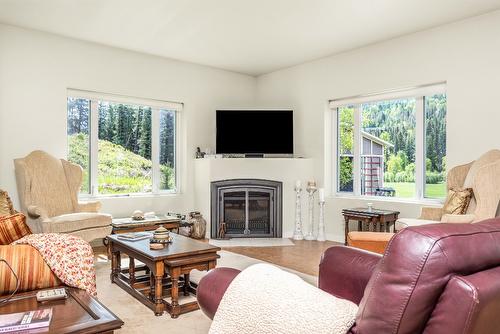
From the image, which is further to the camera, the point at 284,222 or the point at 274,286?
the point at 284,222

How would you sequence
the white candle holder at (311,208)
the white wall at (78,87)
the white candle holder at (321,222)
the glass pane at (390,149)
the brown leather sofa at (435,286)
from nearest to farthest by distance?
the brown leather sofa at (435,286), the white wall at (78,87), the glass pane at (390,149), the white candle holder at (321,222), the white candle holder at (311,208)

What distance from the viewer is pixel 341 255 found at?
1.81 metres

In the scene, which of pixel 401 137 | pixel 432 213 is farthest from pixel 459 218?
pixel 401 137

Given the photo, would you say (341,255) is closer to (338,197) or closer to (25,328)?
(25,328)

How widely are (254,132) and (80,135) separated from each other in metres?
2.46

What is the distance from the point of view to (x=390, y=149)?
5.08 metres

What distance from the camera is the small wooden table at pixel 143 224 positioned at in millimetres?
4387

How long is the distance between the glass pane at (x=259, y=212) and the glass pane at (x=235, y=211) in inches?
4.1

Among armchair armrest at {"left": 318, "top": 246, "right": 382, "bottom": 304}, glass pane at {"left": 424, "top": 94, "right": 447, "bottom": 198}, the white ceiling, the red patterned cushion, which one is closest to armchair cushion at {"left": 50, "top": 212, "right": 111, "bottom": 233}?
A: the red patterned cushion

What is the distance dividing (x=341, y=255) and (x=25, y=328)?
1.35m

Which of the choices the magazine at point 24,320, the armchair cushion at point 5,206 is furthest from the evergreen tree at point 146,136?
the magazine at point 24,320

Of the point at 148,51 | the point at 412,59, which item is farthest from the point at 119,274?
the point at 412,59

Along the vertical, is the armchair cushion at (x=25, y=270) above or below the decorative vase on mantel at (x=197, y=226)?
above

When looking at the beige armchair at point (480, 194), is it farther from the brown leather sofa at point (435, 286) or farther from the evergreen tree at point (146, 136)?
the evergreen tree at point (146, 136)
